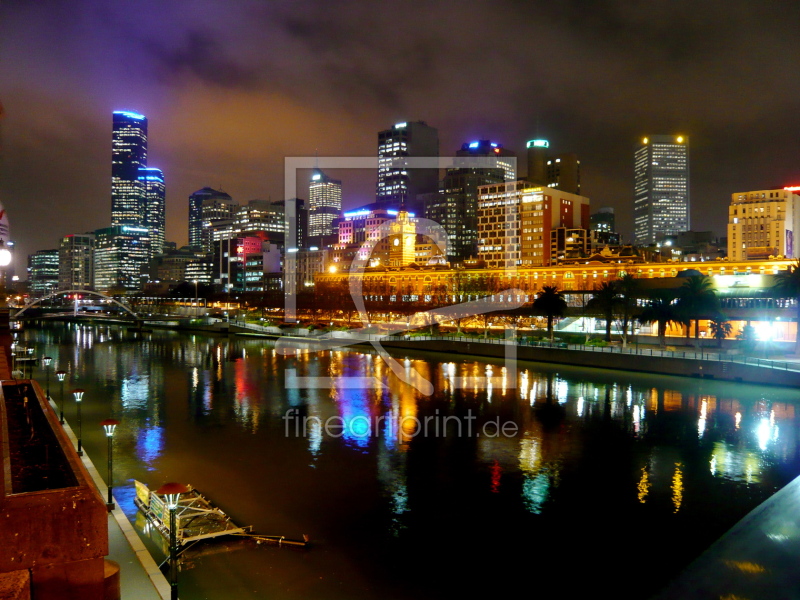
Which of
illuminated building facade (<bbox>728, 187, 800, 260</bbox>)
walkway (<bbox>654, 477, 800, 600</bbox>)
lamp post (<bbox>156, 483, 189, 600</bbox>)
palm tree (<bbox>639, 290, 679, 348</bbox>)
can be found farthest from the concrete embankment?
illuminated building facade (<bbox>728, 187, 800, 260</bbox>)

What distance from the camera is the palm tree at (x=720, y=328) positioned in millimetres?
46312

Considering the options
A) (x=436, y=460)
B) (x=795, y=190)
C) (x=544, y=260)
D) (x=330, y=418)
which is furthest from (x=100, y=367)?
(x=795, y=190)

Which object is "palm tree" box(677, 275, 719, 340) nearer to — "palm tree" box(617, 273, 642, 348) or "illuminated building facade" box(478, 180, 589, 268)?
"palm tree" box(617, 273, 642, 348)

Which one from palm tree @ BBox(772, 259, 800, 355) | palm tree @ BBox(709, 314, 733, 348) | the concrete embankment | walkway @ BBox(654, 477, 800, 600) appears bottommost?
walkway @ BBox(654, 477, 800, 600)

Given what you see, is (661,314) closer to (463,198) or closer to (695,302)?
(695,302)

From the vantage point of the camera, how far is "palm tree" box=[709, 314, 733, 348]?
152 ft

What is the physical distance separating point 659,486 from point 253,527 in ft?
39.4

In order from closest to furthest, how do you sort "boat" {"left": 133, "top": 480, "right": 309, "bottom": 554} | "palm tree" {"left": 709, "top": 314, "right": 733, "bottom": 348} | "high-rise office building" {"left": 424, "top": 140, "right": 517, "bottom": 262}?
"boat" {"left": 133, "top": 480, "right": 309, "bottom": 554}, "palm tree" {"left": 709, "top": 314, "right": 733, "bottom": 348}, "high-rise office building" {"left": 424, "top": 140, "right": 517, "bottom": 262}

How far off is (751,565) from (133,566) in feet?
40.9

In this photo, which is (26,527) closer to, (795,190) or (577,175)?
(795,190)

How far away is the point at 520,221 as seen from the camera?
137875 mm

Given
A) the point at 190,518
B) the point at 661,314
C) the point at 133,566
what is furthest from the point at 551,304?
the point at 133,566

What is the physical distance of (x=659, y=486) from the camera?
17422 mm

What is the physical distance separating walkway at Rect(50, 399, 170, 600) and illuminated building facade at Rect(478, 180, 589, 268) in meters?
125
